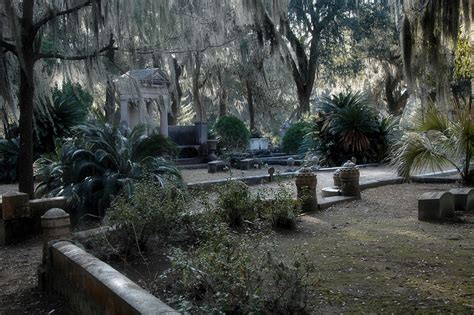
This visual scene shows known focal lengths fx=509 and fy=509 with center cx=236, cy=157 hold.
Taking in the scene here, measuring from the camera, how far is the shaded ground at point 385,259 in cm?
382

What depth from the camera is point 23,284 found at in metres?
5.11

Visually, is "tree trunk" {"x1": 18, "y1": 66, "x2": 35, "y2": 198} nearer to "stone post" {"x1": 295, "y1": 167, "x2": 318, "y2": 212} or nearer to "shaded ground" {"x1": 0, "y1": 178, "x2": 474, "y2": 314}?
"shaded ground" {"x1": 0, "y1": 178, "x2": 474, "y2": 314}

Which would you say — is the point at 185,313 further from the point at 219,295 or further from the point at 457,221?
the point at 457,221

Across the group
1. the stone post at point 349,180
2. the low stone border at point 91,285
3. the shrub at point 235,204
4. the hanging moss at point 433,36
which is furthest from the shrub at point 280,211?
the hanging moss at point 433,36

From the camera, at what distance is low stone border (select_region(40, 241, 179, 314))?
2.91 meters

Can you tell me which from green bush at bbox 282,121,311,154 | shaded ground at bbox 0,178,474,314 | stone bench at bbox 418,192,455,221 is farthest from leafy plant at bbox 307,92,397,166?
stone bench at bbox 418,192,455,221

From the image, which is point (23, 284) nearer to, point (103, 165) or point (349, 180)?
point (103, 165)

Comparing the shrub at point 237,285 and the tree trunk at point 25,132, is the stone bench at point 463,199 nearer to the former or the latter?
the shrub at point 237,285

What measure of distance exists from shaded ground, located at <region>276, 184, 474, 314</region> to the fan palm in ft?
5.34

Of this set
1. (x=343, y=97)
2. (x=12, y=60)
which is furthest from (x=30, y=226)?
(x=343, y=97)

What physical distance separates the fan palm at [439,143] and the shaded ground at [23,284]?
670cm

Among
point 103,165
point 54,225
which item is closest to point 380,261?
Result: point 54,225

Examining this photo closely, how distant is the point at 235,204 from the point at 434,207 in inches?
112

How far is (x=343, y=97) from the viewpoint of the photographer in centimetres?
1748
